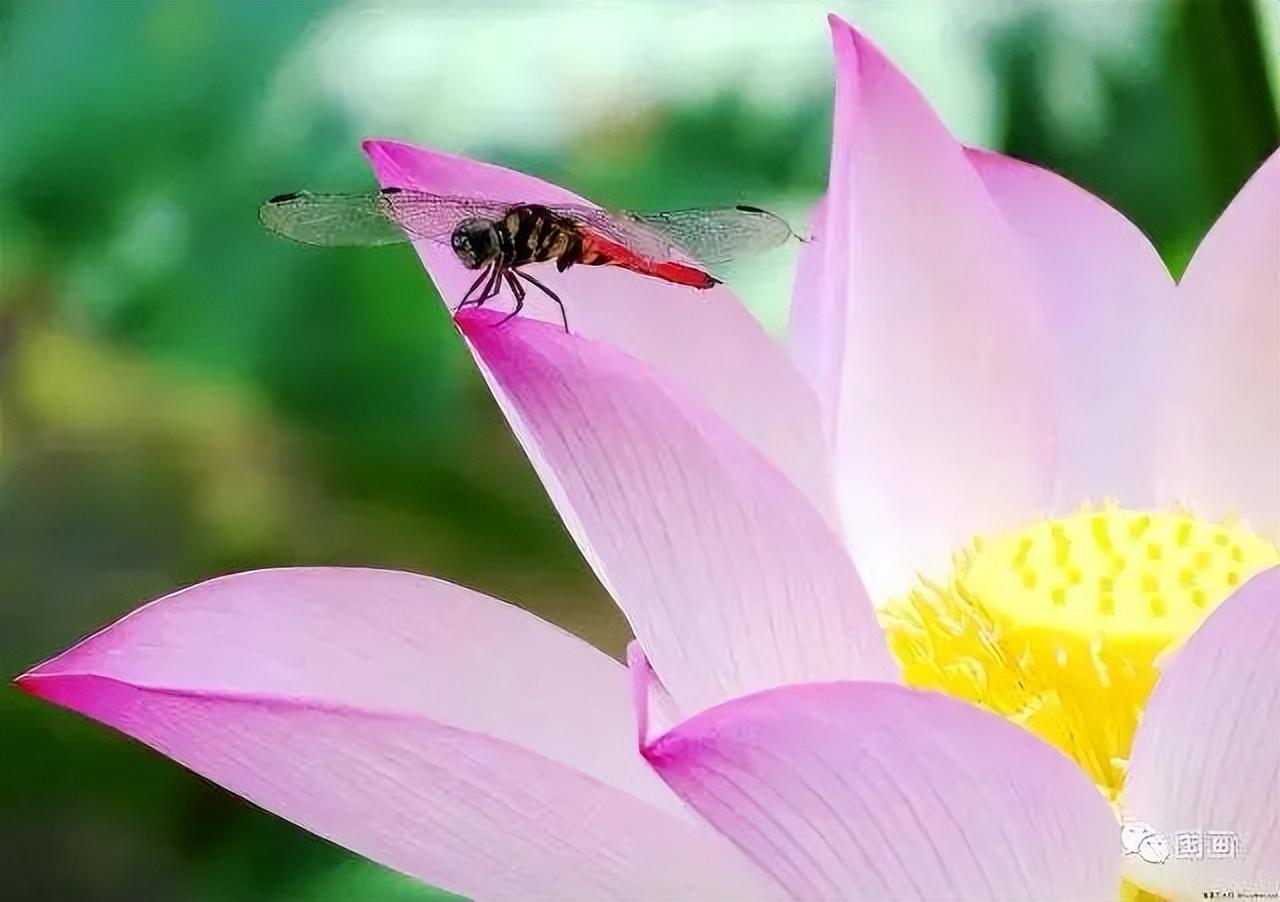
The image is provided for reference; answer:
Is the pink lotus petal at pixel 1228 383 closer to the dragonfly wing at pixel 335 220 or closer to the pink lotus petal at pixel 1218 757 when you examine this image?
the pink lotus petal at pixel 1218 757

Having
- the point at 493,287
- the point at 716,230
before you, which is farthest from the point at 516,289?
the point at 716,230

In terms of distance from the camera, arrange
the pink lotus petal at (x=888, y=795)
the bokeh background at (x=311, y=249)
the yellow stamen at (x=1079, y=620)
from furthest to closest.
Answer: the bokeh background at (x=311, y=249), the yellow stamen at (x=1079, y=620), the pink lotus petal at (x=888, y=795)

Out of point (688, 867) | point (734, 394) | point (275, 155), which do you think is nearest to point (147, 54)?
point (275, 155)

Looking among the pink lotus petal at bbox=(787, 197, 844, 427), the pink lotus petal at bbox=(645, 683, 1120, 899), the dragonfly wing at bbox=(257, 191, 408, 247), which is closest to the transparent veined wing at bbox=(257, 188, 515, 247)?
the dragonfly wing at bbox=(257, 191, 408, 247)

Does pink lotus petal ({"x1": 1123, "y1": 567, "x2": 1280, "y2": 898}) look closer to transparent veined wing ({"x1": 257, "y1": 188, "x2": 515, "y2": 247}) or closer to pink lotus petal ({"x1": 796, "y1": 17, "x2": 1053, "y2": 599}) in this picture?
pink lotus petal ({"x1": 796, "y1": 17, "x2": 1053, "y2": 599})

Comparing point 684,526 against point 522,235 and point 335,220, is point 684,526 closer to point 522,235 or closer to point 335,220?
point 522,235

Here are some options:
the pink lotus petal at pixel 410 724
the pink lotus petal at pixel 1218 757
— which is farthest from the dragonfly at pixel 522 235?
the pink lotus petal at pixel 1218 757
